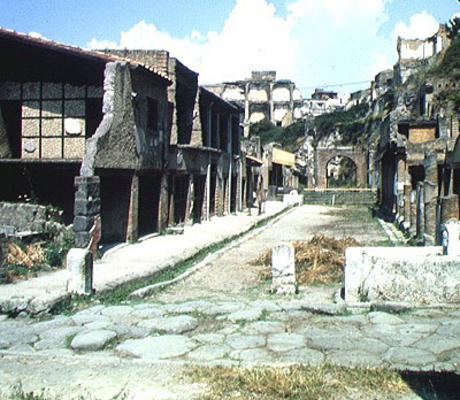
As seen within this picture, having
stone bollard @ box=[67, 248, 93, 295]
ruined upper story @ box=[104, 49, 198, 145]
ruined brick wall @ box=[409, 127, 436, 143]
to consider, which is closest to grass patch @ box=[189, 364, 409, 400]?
stone bollard @ box=[67, 248, 93, 295]

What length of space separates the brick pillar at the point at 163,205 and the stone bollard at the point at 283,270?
9.01 metres

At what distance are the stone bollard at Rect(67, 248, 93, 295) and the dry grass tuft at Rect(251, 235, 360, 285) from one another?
3.43m

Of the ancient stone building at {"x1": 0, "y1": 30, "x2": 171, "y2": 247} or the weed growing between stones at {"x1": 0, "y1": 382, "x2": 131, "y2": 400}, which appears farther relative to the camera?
the ancient stone building at {"x1": 0, "y1": 30, "x2": 171, "y2": 247}

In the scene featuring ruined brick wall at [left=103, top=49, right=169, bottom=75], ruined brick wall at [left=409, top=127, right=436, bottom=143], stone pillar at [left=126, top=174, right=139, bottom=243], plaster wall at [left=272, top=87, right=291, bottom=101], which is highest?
plaster wall at [left=272, top=87, right=291, bottom=101]

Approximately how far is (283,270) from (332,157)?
42.1 m

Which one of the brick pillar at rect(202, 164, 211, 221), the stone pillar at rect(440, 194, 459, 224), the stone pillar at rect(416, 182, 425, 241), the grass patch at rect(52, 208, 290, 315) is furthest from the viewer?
the brick pillar at rect(202, 164, 211, 221)

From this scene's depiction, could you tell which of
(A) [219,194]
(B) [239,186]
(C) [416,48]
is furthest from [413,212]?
(C) [416,48]

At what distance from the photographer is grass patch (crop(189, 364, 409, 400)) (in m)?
4.18

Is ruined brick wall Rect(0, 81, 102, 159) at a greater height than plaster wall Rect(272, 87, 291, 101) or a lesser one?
lesser

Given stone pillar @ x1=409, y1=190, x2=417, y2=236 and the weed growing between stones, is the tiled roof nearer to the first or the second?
stone pillar @ x1=409, y1=190, x2=417, y2=236

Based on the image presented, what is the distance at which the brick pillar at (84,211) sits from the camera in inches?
461

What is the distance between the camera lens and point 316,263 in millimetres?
10945

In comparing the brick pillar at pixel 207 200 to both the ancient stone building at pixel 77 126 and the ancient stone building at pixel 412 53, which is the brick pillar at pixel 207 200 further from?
the ancient stone building at pixel 412 53

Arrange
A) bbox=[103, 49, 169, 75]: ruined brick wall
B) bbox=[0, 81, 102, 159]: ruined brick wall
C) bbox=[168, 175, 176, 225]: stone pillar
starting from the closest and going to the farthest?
bbox=[0, 81, 102, 159]: ruined brick wall < bbox=[103, 49, 169, 75]: ruined brick wall < bbox=[168, 175, 176, 225]: stone pillar
